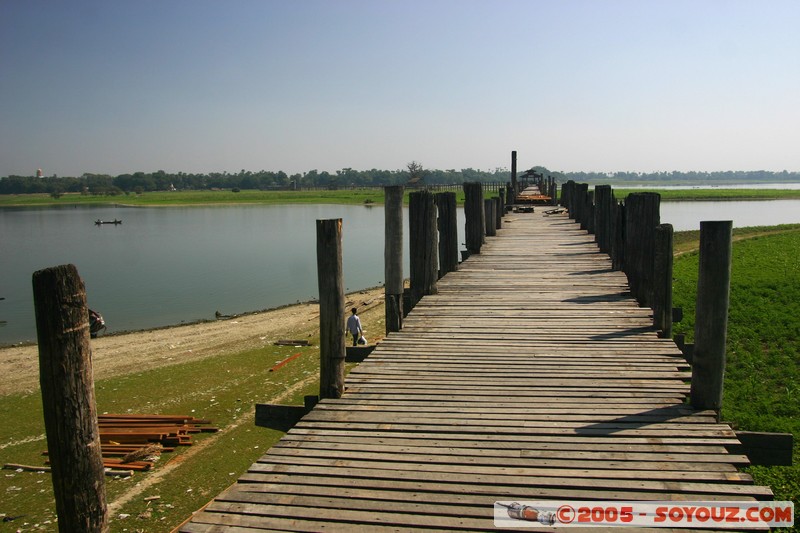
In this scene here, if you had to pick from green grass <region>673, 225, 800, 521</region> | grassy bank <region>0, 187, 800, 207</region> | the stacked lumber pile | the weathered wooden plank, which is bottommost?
the stacked lumber pile

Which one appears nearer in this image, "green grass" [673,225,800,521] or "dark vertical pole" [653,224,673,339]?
"dark vertical pole" [653,224,673,339]

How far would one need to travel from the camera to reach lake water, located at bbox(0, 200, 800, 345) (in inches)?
1038

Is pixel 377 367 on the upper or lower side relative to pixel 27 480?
upper

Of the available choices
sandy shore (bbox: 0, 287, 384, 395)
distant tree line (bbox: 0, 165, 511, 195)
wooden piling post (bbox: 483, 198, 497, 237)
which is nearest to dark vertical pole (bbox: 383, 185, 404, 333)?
wooden piling post (bbox: 483, 198, 497, 237)

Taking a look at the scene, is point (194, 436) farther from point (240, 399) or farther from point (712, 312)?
point (712, 312)

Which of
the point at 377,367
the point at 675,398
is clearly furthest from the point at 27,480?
the point at 675,398

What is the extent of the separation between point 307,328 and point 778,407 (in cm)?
1430

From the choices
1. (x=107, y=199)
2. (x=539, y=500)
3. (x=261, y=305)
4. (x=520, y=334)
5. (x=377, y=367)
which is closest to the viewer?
(x=539, y=500)

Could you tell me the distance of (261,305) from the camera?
27031mm

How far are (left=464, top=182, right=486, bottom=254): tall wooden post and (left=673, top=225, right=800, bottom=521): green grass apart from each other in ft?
16.0

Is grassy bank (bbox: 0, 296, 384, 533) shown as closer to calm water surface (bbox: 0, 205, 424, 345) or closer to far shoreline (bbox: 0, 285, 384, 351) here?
far shoreline (bbox: 0, 285, 384, 351)

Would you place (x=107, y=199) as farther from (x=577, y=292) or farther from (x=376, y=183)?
(x=577, y=292)

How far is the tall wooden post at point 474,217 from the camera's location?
46.1 feet

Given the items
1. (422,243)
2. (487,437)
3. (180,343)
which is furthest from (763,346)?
(180,343)
